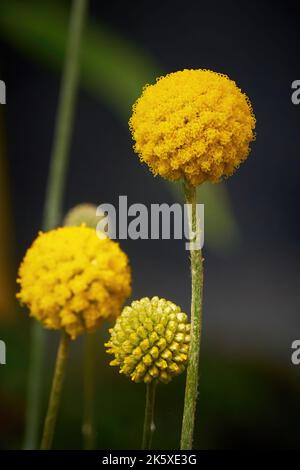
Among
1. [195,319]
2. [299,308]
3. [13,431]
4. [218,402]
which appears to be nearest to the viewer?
[195,319]

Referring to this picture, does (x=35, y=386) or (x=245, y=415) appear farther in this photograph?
(x=245, y=415)

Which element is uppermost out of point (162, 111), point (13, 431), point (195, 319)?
point (162, 111)

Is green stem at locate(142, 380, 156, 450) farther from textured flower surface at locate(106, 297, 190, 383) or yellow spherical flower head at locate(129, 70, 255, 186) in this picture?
yellow spherical flower head at locate(129, 70, 255, 186)

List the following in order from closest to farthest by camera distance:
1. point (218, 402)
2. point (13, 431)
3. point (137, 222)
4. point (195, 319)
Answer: point (195, 319), point (137, 222), point (13, 431), point (218, 402)

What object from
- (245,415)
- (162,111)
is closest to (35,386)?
(162,111)

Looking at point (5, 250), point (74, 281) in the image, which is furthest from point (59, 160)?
point (5, 250)

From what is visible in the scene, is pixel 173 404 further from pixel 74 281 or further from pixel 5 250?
pixel 74 281
